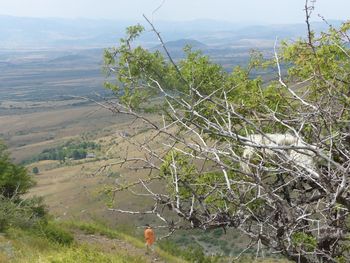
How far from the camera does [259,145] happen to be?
3436 mm

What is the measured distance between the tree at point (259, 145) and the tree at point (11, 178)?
21.3 ft

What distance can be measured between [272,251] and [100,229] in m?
15.8

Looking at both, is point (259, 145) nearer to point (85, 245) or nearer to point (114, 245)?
point (85, 245)

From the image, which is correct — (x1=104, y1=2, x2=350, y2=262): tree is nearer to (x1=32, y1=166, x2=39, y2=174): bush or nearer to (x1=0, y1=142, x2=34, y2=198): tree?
(x1=0, y1=142, x2=34, y2=198): tree

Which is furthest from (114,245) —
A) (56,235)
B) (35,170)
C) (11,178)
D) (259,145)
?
(35,170)

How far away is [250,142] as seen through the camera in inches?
145

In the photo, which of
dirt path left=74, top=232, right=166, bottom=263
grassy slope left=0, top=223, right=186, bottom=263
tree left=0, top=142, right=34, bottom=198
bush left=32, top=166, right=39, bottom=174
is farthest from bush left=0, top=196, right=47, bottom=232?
bush left=32, top=166, right=39, bottom=174

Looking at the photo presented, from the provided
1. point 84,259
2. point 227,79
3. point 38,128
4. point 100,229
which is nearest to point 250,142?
point 84,259

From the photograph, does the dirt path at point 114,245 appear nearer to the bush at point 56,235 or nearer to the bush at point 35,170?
the bush at point 56,235

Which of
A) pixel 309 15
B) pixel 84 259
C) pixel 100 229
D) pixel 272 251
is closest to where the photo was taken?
pixel 309 15

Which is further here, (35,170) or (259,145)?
(35,170)

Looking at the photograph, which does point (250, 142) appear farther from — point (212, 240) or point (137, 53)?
point (212, 240)

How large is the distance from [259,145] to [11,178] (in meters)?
16.8

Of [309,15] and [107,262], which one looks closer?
[309,15]
